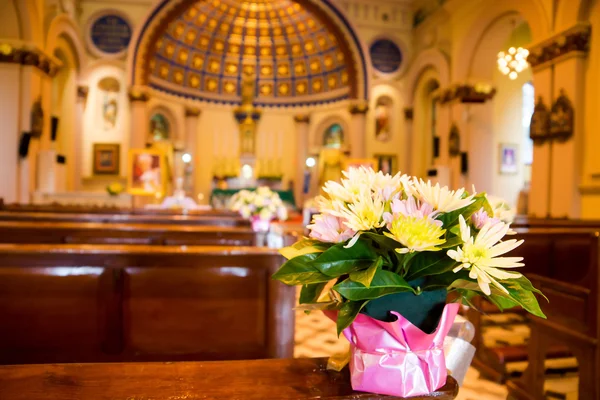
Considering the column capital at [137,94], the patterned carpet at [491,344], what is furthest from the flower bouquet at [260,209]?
the column capital at [137,94]

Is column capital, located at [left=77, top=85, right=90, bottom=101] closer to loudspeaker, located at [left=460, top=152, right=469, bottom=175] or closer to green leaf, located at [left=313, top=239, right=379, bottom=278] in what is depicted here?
loudspeaker, located at [left=460, top=152, right=469, bottom=175]

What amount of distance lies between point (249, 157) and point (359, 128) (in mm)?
4869

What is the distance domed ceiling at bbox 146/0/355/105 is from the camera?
16000mm

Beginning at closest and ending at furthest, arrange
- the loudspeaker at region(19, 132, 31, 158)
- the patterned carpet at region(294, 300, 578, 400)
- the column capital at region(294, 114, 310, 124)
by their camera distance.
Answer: the patterned carpet at region(294, 300, 578, 400) → the loudspeaker at region(19, 132, 31, 158) → the column capital at region(294, 114, 310, 124)

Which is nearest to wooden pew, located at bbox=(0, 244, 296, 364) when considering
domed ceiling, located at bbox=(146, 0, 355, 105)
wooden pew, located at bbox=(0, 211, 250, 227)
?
wooden pew, located at bbox=(0, 211, 250, 227)

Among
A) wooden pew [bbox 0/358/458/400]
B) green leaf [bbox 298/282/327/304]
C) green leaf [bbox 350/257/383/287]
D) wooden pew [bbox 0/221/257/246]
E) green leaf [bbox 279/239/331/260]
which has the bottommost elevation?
wooden pew [bbox 0/358/458/400]

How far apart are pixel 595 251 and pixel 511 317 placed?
8.56ft

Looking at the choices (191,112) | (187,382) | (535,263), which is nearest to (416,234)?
(187,382)

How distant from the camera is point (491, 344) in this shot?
3.95 meters

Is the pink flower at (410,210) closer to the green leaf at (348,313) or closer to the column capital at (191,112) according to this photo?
the green leaf at (348,313)

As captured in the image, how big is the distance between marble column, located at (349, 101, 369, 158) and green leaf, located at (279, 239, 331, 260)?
14132 millimetres

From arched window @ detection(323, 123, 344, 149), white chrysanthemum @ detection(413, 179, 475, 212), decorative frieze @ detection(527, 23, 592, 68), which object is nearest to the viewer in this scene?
→ white chrysanthemum @ detection(413, 179, 475, 212)

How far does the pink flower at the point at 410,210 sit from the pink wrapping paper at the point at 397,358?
0.20 m

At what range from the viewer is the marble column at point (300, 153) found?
671 inches
